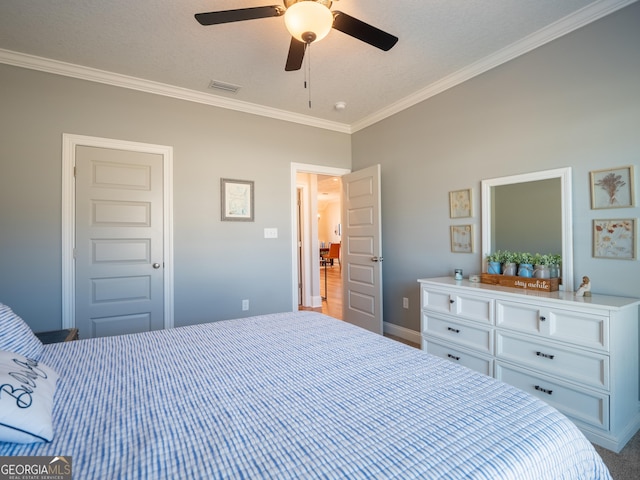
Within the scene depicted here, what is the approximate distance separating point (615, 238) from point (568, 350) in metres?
0.80

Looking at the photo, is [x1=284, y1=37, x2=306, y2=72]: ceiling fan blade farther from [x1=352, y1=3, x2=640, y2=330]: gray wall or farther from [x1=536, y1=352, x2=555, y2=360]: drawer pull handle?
[x1=536, y1=352, x2=555, y2=360]: drawer pull handle

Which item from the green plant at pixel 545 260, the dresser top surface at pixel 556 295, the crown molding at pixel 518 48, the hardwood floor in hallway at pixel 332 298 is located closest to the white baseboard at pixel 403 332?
the hardwood floor in hallway at pixel 332 298

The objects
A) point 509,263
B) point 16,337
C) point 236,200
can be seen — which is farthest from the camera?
point 236,200

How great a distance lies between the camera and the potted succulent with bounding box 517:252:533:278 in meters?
2.29

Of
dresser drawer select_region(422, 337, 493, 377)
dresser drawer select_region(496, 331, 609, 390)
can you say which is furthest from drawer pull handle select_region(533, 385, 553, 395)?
dresser drawer select_region(422, 337, 493, 377)

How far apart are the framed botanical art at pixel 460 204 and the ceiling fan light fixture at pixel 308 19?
195 cm

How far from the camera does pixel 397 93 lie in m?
3.26

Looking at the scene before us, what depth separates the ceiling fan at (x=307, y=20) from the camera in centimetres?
151

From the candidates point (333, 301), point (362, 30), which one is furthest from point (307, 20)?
point (333, 301)

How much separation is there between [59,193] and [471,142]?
12.1 feet

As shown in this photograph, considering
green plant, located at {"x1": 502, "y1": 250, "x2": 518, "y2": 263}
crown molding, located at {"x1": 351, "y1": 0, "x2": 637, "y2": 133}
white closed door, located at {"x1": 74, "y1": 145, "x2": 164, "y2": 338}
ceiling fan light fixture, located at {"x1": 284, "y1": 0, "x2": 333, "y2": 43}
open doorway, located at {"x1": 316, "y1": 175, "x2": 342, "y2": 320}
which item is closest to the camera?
ceiling fan light fixture, located at {"x1": 284, "y1": 0, "x2": 333, "y2": 43}

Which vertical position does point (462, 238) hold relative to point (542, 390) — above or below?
above

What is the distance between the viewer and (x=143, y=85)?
296 centimetres

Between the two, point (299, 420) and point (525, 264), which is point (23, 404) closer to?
point (299, 420)
